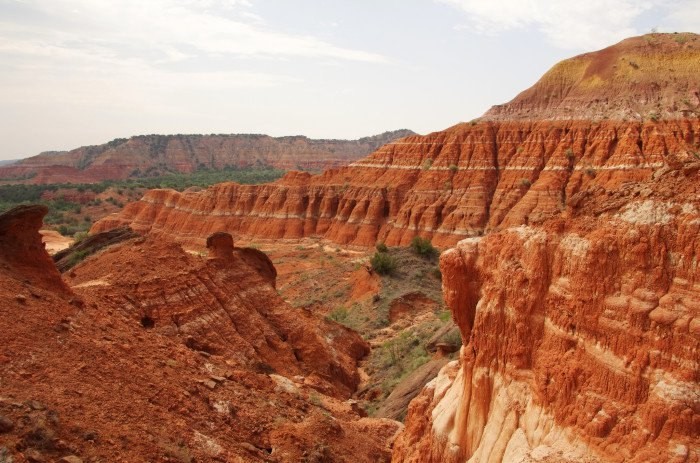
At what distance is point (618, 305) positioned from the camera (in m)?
6.77

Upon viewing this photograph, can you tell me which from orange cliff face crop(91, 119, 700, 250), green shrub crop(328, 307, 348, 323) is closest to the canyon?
green shrub crop(328, 307, 348, 323)

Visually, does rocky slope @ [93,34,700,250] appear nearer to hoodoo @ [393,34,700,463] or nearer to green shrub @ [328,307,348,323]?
green shrub @ [328,307,348,323]

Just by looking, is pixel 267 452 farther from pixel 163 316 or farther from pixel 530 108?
pixel 530 108

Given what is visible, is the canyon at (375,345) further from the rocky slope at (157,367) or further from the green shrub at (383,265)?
the green shrub at (383,265)

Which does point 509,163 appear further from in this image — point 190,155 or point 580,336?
point 190,155

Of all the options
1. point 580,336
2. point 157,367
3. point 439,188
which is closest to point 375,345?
point 157,367

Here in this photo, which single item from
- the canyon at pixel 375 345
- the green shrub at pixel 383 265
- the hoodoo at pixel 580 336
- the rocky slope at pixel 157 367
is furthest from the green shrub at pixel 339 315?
the hoodoo at pixel 580 336

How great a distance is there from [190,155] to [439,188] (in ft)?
472

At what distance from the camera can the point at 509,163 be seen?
5041cm

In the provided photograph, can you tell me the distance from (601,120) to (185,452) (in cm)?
4646

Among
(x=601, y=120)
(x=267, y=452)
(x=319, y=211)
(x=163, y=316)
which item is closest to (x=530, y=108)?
(x=601, y=120)

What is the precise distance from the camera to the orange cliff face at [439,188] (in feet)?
143

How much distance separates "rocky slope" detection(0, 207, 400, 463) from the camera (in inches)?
340

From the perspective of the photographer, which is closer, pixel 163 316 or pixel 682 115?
pixel 163 316
